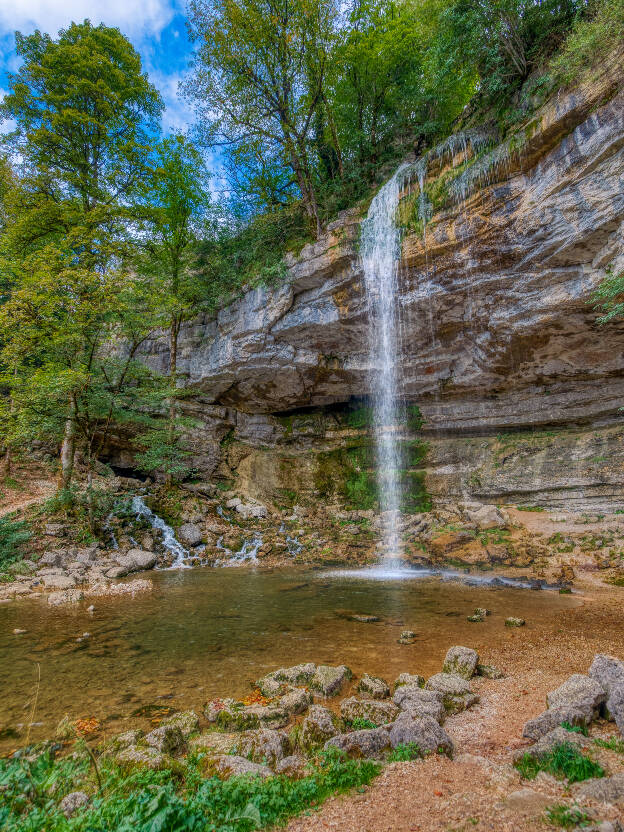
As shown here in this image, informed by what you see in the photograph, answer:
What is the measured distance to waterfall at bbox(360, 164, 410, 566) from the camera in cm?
1259

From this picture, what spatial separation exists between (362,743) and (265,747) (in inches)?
26.6

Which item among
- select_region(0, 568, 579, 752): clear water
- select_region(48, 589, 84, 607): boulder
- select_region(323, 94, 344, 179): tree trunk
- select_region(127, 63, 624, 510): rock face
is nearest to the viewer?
select_region(0, 568, 579, 752): clear water

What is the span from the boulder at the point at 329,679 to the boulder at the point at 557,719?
1693 mm

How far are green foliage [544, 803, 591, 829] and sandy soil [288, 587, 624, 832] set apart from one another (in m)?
0.04

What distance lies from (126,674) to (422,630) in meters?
3.74

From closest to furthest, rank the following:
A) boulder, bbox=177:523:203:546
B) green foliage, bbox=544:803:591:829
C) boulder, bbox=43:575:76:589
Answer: green foliage, bbox=544:803:591:829 < boulder, bbox=43:575:76:589 < boulder, bbox=177:523:203:546

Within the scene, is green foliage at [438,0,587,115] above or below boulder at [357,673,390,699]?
above

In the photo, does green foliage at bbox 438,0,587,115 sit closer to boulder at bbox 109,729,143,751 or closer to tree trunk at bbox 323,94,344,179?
tree trunk at bbox 323,94,344,179

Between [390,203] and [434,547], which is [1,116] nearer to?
[390,203]

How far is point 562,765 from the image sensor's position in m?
2.10

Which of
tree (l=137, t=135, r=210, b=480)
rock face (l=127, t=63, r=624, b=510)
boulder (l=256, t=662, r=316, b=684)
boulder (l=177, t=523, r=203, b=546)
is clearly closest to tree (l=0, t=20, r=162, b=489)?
tree (l=137, t=135, r=210, b=480)

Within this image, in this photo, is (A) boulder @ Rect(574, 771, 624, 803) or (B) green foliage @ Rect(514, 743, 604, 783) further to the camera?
(B) green foliage @ Rect(514, 743, 604, 783)

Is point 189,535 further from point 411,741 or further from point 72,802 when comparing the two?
point 411,741

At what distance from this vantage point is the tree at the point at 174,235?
47.3 ft
